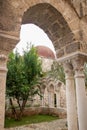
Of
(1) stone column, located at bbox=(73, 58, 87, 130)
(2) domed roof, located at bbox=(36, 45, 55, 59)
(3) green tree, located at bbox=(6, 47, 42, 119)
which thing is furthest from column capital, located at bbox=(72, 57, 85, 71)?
(2) domed roof, located at bbox=(36, 45, 55, 59)

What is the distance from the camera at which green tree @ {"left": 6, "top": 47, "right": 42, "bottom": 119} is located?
34.7ft

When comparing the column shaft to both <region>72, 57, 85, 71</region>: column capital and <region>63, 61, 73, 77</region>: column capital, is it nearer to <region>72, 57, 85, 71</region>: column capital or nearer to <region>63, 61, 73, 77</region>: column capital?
<region>72, 57, 85, 71</region>: column capital

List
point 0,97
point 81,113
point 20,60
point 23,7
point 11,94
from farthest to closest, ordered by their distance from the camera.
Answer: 1. point 20,60
2. point 11,94
3. point 81,113
4. point 23,7
5. point 0,97

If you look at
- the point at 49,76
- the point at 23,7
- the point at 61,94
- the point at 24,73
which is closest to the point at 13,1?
the point at 23,7

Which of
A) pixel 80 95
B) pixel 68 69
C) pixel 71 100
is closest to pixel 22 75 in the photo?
pixel 68 69

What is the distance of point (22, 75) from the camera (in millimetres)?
10984

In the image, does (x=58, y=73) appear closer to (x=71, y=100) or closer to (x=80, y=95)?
(x=71, y=100)

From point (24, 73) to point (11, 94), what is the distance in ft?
5.14

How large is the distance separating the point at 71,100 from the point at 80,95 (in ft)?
1.82

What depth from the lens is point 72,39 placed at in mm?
4160

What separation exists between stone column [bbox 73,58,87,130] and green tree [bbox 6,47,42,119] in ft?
22.0

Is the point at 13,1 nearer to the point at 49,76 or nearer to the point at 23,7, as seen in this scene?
the point at 23,7

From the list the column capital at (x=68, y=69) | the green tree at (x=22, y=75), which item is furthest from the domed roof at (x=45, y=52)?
the column capital at (x=68, y=69)

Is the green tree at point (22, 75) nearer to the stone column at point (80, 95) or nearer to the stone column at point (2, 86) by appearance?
the stone column at point (80, 95)
